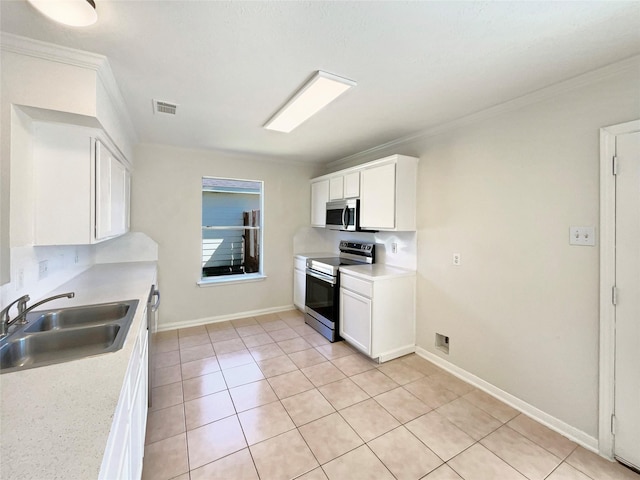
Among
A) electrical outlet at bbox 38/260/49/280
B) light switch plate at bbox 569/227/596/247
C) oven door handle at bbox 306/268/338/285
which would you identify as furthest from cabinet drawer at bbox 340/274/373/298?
electrical outlet at bbox 38/260/49/280

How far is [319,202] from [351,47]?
2.84 metres

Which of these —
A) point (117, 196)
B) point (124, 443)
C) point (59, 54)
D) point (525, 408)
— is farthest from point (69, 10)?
point (525, 408)

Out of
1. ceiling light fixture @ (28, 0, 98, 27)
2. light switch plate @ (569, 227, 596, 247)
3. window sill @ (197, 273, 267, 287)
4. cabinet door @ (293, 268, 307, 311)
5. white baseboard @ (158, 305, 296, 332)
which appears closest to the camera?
ceiling light fixture @ (28, 0, 98, 27)

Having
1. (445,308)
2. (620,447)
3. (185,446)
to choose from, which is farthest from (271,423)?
(620,447)

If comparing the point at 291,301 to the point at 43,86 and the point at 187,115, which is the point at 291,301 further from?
the point at 43,86

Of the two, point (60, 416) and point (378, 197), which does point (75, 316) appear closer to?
point (60, 416)

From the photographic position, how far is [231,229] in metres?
4.30

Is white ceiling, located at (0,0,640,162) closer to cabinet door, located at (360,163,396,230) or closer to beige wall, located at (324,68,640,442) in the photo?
beige wall, located at (324,68,640,442)

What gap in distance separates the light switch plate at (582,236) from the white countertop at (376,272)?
1.43m

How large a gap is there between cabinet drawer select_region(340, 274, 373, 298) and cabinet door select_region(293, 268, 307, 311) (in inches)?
39.5

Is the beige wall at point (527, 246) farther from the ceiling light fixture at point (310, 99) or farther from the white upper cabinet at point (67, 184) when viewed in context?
the white upper cabinet at point (67, 184)

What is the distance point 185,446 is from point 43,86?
231 centimetres

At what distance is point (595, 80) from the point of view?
1813 mm

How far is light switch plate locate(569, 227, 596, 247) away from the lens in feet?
6.00
